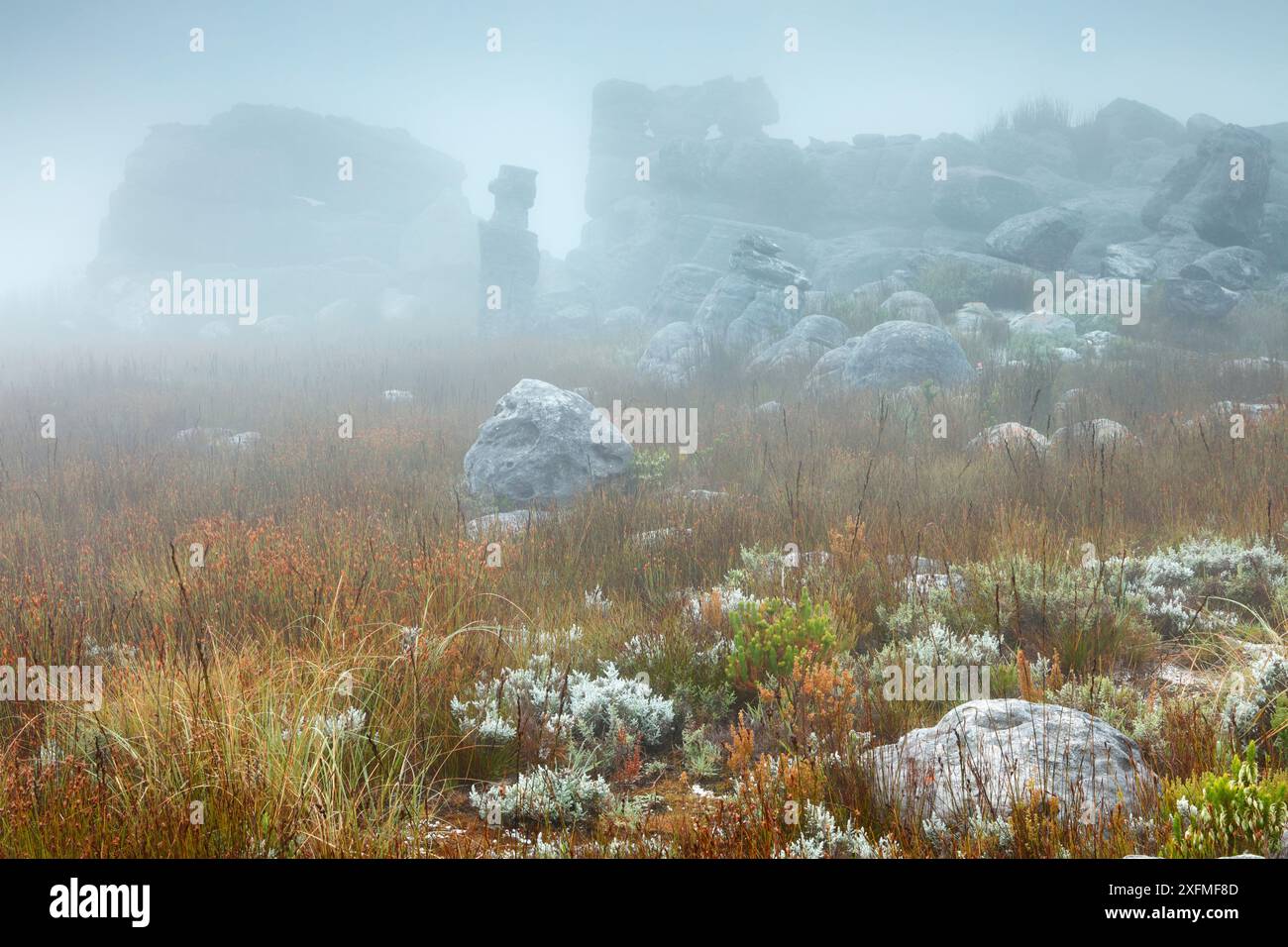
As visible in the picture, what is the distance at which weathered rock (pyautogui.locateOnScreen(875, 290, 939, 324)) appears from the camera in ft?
65.3

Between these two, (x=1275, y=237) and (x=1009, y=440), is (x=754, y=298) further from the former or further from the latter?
(x=1275, y=237)

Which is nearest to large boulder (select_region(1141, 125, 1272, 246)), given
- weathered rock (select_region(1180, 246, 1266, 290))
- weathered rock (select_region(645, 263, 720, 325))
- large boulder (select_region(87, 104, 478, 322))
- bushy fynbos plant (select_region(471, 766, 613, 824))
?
weathered rock (select_region(1180, 246, 1266, 290))

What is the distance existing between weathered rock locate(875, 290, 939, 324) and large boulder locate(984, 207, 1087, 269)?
773 centimetres

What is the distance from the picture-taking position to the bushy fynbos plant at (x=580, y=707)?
11.7ft

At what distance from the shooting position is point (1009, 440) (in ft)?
30.4

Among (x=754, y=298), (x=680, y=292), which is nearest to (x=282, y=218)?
(x=680, y=292)

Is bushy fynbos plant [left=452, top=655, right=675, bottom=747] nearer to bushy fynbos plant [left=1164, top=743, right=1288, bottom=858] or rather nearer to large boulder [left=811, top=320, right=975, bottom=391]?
bushy fynbos plant [left=1164, top=743, right=1288, bottom=858]

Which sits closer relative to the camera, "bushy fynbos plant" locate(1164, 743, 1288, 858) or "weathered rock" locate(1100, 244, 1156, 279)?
"bushy fynbos plant" locate(1164, 743, 1288, 858)

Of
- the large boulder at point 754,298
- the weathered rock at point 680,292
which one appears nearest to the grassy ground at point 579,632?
the large boulder at point 754,298

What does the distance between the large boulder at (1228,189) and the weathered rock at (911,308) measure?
48.4 ft

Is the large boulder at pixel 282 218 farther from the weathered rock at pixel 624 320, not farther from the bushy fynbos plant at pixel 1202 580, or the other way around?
the bushy fynbos plant at pixel 1202 580

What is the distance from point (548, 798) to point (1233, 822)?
84.2 inches

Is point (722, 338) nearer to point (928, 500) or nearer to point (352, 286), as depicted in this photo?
point (928, 500)
